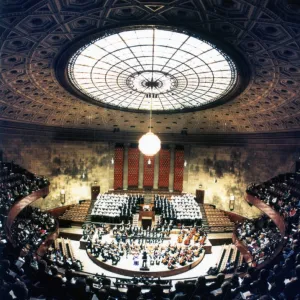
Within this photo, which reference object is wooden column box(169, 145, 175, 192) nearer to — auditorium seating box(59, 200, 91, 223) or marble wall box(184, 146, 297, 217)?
marble wall box(184, 146, 297, 217)

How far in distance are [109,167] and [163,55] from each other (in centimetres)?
2000

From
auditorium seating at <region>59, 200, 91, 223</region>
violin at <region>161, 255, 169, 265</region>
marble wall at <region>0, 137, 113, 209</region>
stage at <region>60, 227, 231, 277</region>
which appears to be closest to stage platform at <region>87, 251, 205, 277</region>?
stage at <region>60, 227, 231, 277</region>

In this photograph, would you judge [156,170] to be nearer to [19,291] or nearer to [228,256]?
[228,256]

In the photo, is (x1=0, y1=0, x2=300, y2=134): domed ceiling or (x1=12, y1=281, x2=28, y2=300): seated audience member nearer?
(x1=12, y1=281, x2=28, y2=300): seated audience member

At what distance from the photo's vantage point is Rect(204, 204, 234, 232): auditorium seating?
86.8 feet

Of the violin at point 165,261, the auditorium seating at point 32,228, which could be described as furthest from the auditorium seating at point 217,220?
the auditorium seating at point 32,228

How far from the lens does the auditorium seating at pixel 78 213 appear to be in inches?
1061

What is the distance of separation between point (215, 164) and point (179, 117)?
8.63m

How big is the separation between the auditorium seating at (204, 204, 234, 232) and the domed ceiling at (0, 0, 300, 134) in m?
9.74

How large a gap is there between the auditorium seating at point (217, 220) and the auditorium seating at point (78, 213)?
1153 centimetres

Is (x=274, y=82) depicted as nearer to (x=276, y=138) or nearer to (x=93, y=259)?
(x=276, y=138)

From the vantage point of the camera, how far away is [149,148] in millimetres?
14617

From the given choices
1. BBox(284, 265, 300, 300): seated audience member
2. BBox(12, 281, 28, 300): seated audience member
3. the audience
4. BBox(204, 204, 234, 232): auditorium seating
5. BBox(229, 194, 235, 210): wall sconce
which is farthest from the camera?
BBox(229, 194, 235, 210): wall sconce

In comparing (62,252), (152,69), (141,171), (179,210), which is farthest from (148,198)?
(152,69)
